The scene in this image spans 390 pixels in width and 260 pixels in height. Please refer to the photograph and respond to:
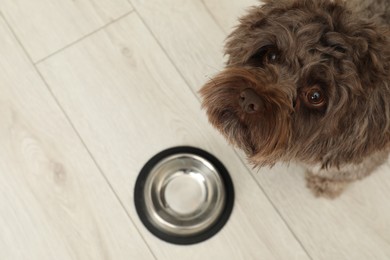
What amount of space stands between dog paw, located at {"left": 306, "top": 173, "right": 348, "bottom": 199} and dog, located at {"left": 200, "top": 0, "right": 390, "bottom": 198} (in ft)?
1.13

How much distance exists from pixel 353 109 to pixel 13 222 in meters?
1.14

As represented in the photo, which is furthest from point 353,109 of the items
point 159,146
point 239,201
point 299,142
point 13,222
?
point 13,222

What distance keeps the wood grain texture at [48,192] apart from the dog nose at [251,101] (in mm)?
699

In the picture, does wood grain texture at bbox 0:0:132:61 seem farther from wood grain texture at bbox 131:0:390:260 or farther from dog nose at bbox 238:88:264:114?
dog nose at bbox 238:88:264:114

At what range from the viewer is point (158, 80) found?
5.47 feet

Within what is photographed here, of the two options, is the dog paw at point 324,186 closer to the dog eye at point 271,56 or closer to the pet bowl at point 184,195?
the pet bowl at point 184,195

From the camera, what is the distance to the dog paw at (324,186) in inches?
58.6

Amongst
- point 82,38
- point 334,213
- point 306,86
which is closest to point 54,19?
point 82,38

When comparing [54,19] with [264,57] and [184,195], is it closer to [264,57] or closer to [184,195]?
[184,195]

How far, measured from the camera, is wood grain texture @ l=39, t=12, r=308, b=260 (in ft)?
5.04

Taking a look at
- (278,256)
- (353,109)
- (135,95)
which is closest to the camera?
(353,109)

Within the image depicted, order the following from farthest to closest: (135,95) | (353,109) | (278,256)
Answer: (135,95) < (278,256) < (353,109)

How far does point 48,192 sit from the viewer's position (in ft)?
5.17

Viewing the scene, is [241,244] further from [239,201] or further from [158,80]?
[158,80]
